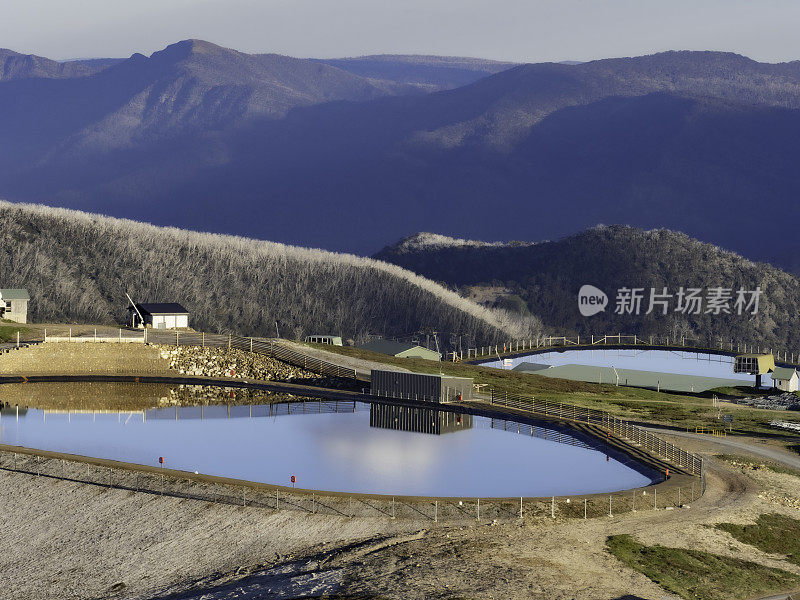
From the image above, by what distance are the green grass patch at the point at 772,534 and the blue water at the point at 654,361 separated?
99.9m

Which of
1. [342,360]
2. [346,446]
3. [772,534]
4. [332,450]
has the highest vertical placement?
[342,360]

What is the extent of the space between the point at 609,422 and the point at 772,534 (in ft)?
104

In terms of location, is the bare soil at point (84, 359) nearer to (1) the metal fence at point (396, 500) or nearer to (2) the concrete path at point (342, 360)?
(2) the concrete path at point (342, 360)

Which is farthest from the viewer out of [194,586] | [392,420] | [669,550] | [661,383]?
[661,383]

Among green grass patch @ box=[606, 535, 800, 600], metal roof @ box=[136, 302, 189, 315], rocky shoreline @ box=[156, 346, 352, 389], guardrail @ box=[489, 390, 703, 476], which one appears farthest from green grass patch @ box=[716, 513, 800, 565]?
metal roof @ box=[136, 302, 189, 315]

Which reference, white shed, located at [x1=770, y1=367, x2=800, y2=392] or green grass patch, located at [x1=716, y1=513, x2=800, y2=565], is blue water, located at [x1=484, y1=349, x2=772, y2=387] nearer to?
white shed, located at [x1=770, y1=367, x2=800, y2=392]

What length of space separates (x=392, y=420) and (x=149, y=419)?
75.8ft

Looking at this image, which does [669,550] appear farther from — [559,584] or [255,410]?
[255,410]

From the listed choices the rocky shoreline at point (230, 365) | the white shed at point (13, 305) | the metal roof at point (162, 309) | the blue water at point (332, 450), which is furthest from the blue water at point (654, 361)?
the blue water at point (332, 450)

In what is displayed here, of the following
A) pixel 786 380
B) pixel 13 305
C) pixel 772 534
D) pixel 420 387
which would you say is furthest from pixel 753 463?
pixel 13 305

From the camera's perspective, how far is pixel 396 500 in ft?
227

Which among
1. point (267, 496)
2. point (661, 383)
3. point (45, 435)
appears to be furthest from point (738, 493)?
point (661, 383)

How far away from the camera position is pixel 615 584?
5431cm

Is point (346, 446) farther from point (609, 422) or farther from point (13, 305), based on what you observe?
point (13, 305)
